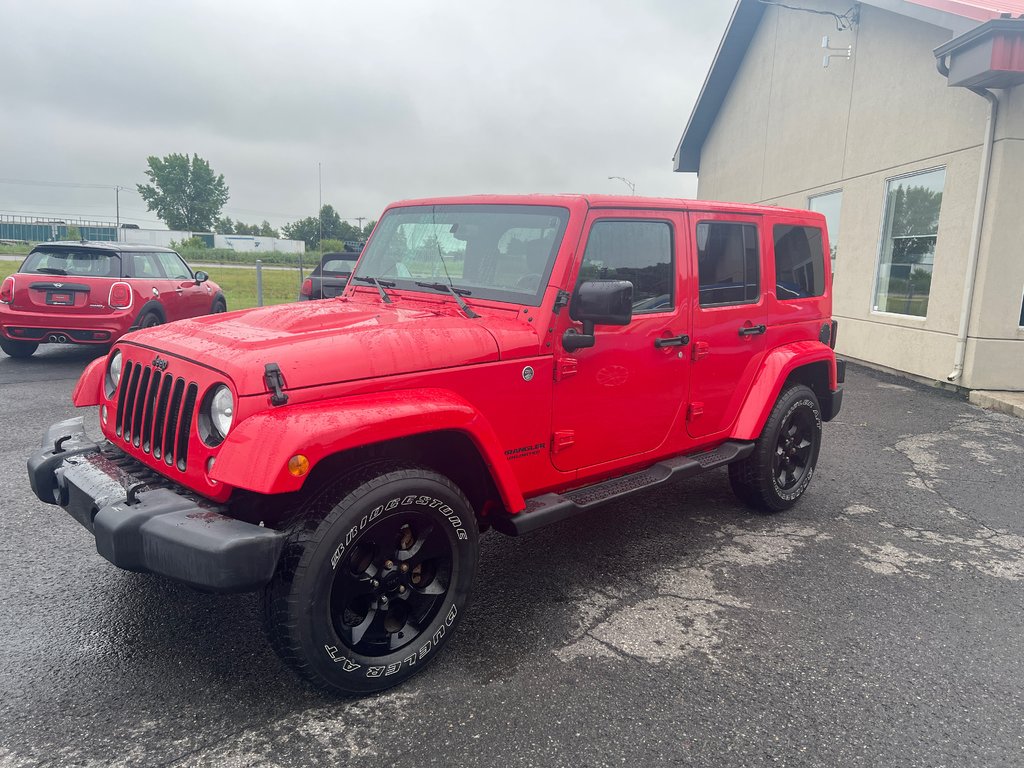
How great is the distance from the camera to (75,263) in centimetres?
946

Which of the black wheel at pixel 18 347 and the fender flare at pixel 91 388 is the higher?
the fender flare at pixel 91 388

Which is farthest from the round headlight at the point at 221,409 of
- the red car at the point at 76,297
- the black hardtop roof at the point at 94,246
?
the black hardtop roof at the point at 94,246

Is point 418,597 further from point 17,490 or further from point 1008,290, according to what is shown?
point 1008,290

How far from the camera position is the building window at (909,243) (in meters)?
9.59

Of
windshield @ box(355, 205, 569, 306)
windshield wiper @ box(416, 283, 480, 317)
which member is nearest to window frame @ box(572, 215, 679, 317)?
windshield @ box(355, 205, 569, 306)

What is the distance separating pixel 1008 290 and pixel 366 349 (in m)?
8.59

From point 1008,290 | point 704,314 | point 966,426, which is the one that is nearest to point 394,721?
point 704,314

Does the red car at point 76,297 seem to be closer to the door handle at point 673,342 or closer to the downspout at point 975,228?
the door handle at point 673,342

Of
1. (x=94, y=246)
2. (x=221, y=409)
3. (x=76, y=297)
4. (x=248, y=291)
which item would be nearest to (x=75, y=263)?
(x=94, y=246)

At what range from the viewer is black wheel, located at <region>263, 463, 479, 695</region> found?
8.30 ft

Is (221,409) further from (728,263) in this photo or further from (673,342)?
(728,263)

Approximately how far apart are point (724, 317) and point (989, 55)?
5.86m

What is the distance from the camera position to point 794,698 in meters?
2.83

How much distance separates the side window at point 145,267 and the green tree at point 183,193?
8186 centimetres
